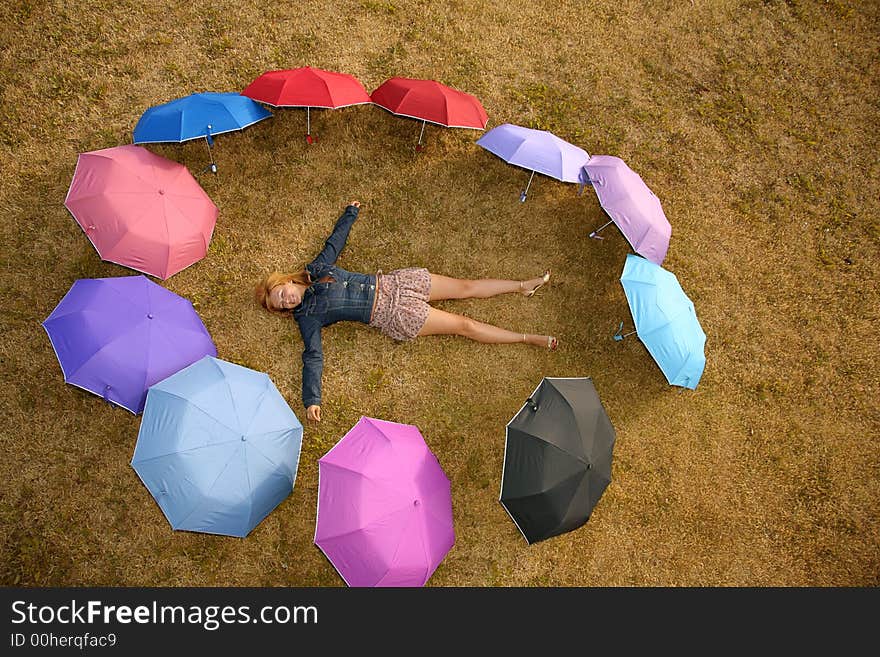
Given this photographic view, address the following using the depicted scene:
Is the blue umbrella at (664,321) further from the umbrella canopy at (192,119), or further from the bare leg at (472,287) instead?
the umbrella canopy at (192,119)

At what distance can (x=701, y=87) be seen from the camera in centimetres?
915

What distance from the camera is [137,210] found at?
6.32 m

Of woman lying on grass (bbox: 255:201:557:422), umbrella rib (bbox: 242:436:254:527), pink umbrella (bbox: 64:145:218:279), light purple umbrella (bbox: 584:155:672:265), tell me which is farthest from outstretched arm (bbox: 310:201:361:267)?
light purple umbrella (bbox: 584:155:672:265)

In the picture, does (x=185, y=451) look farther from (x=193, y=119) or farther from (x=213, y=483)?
(x=193, y=119)

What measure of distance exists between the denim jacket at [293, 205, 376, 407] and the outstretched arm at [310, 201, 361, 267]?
0.02m

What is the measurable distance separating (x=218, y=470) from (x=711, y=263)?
759 centimetres

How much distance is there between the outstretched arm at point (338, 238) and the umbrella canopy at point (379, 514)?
7.78ft

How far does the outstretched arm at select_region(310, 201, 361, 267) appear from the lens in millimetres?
6867

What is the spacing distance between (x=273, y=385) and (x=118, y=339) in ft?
5.56

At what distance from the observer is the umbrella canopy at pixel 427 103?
6926 millimetres

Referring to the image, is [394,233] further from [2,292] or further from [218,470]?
[2,292]

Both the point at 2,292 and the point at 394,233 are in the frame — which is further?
the point at 394,233

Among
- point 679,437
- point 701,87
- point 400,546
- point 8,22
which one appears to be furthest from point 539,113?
point 8,22

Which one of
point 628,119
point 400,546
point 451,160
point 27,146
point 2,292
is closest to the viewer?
point 400,546
